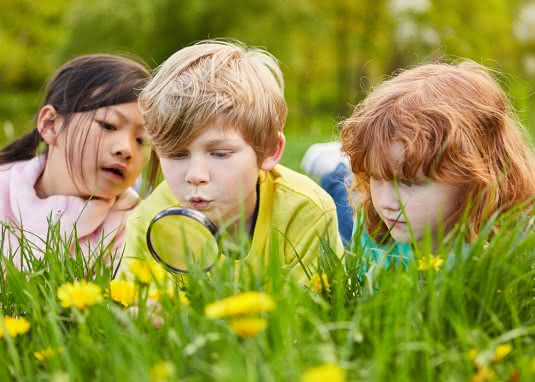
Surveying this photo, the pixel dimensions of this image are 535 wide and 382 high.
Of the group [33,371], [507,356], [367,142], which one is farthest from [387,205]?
[33,371]

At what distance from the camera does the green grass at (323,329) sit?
1.21 m

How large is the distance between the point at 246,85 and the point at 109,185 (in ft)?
3.32

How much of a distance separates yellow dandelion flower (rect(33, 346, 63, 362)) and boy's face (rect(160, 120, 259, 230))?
3.14ft

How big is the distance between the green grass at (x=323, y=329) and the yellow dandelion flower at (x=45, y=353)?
0.01 m

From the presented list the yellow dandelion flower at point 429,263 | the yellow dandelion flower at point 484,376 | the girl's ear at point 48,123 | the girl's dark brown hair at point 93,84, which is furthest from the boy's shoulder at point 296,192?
the yellow dandelion flower at point 484,376

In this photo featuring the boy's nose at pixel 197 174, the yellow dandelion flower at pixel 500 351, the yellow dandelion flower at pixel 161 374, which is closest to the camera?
the yellow dandelion flower at pixel 161 374

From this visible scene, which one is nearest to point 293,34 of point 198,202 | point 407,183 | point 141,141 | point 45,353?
point 141,141

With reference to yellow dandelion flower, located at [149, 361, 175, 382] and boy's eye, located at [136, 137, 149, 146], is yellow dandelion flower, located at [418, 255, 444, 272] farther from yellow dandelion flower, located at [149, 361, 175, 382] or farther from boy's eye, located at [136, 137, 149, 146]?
boy's eye, located at [136, 137, 149, 146]

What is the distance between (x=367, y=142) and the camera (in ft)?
7.44

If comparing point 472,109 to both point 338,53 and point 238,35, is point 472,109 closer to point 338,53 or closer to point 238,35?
point 238,35

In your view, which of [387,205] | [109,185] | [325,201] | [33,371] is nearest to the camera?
[33,371]

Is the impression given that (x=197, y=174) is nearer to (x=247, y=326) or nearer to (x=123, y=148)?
(x=123, y=148)

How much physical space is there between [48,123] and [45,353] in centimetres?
213

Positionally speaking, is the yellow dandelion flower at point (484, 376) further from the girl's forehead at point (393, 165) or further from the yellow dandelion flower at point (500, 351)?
the girl's forehead at point (393, 165)
